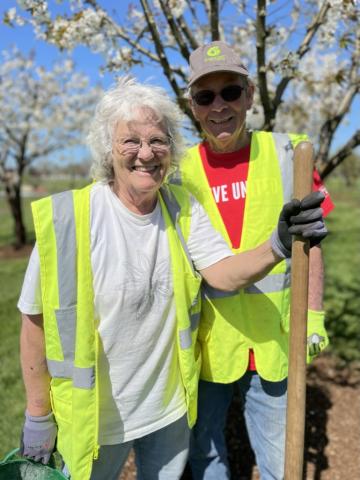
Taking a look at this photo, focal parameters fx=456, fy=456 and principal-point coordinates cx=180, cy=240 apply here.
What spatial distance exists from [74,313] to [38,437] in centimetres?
60

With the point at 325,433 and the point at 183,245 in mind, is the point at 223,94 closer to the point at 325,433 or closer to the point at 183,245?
the point at 183,245

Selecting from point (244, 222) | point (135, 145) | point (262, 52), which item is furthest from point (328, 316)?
point (135, 145)

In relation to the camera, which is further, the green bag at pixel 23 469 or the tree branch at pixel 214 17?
the tree branch at pixel 214 17

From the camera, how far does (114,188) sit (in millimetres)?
1975

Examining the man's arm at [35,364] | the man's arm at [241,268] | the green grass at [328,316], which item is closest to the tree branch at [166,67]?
the man's arm at [241,268]

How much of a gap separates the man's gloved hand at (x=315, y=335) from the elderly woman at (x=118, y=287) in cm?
49

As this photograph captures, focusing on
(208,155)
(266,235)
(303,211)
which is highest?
(208,155)

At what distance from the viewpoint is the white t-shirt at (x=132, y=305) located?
1.86 m

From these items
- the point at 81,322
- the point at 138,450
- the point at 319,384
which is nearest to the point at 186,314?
the point at 81,322

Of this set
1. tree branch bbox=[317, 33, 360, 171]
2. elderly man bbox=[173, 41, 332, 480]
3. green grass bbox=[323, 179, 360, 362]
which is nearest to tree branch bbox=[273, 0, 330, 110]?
tree branch bbox=[317, 33, 360, 171]

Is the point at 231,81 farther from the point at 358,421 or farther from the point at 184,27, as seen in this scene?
the point at 358,421

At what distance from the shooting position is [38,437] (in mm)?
1966

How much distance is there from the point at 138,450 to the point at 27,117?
14.6 metres

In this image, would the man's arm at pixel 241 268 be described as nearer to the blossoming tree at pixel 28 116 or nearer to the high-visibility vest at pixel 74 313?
the high-visibility vest at pixel 74 313
